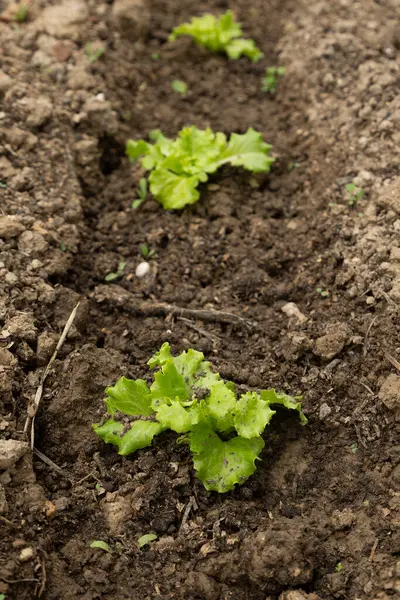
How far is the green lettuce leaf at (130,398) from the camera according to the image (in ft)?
10.1

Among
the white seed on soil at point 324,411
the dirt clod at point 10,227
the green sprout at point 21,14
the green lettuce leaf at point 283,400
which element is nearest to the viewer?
the green lettuce leaf at point 283,400

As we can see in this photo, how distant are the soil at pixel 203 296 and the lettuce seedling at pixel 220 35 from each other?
0.32 ft

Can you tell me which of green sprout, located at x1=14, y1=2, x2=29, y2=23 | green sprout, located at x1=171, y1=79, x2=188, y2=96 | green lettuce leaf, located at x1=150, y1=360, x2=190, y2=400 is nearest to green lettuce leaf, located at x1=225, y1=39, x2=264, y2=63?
green sprout, located at x1=171, y1=79, x2=188, y2=96

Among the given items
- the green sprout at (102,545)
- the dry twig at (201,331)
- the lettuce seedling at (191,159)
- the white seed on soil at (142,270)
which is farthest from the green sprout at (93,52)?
the green sprout at (102,545)

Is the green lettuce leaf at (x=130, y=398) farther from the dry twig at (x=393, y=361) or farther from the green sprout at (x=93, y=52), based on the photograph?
the green sprout at (x=93, y=52)

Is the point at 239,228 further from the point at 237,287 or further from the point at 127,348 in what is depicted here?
the point at 127,348

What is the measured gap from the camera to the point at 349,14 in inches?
196

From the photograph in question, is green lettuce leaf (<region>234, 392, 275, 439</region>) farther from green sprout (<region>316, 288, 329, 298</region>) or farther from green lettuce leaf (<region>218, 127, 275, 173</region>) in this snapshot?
green lettuce leaf (<region>218, 127, 275, 173</region>)

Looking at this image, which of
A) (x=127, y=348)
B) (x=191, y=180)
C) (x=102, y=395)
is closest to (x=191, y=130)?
(x=191, y=180)

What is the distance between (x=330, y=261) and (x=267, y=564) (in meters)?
1.66

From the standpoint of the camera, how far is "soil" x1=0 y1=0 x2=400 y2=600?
9.23 feet

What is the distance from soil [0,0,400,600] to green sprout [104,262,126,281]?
0.03 metres

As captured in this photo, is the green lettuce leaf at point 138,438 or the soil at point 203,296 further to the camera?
the green lettuce leaf at point 138,438

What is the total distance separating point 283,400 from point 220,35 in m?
3.06
